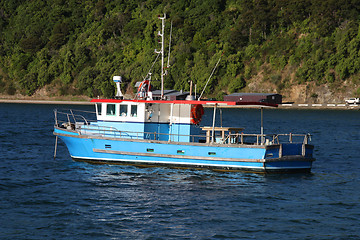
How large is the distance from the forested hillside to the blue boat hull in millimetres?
91053

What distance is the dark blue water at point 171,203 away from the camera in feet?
59.5

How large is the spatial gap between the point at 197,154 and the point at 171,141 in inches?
63.9

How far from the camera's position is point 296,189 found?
24.7 metres

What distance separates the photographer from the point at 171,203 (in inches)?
854

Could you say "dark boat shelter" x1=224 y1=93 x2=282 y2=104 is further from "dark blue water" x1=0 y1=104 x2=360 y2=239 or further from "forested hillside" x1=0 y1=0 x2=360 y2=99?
"dark blue water" x1=0 y1=104 x2=360 y2=239

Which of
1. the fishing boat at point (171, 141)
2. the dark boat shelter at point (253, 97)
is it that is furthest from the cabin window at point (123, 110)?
the dark boat shelter at point (253, 97)

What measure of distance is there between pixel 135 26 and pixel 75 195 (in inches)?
4882

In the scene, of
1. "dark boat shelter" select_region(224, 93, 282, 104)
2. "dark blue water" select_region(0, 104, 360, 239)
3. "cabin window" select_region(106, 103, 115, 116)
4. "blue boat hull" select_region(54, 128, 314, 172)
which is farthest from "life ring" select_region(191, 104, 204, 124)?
"dark boat shelter" select_region(224, 93, 282, 104)

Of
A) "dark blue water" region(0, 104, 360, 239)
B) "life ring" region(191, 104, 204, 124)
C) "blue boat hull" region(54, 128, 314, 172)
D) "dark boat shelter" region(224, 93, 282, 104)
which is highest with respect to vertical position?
"dark boat shelter" region(224, 93, 282, 104)

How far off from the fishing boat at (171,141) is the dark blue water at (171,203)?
26.4 inches

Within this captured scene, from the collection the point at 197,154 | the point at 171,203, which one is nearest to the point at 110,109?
the point at 197,154

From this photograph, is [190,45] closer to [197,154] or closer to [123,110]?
[123,110]

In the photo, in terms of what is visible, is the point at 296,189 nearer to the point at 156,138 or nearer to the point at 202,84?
the point at 156,138

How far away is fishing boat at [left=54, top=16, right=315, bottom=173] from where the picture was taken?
26.8 metres
